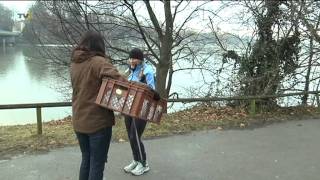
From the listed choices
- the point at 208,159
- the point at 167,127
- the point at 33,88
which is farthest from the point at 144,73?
the point at 33,88

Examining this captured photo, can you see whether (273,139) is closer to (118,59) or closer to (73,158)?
(73,158)

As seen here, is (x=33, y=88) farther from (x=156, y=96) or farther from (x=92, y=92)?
(x=92, y=92)

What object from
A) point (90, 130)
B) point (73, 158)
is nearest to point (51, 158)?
point (73, 158)

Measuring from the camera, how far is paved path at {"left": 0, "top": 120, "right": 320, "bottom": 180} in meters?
5.71

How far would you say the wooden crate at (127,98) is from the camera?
14.3 ft

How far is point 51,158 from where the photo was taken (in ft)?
20.7

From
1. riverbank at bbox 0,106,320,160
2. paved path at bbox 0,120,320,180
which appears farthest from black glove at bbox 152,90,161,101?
riverbank at bbox 0,106,320,160

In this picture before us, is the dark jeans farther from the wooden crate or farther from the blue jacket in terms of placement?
the blue jacket

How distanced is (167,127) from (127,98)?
3.91m

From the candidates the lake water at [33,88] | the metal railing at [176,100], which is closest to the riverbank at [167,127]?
the metal railing at [176,100]

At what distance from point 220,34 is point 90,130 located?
1020cm

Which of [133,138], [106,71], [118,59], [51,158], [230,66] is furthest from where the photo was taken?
[118,59]

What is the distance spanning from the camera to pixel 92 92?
174 inches

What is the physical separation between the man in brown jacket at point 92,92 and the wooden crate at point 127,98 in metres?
0.08
